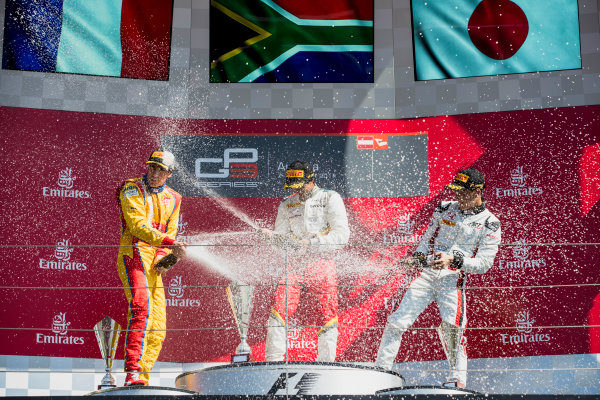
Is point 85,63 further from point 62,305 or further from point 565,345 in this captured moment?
point 565,345

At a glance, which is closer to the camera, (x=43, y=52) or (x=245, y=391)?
(x=245, y=391)

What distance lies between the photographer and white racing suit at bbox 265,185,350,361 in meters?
4.04

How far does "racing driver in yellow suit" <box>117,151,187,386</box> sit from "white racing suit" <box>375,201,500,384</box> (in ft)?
3.70

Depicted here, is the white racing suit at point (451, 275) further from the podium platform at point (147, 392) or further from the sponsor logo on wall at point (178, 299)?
the podium platform at point (147, 392)

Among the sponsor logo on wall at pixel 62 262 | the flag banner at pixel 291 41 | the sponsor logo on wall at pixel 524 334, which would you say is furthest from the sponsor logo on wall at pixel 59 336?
the sponsor logo on wall at pixel 524 334

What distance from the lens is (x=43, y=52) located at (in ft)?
15.4

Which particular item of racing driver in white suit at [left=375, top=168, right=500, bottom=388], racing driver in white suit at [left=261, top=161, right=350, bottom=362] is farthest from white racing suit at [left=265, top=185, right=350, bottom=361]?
racing driver in white suit at [left=375, top=168, right=500, bottom=388]

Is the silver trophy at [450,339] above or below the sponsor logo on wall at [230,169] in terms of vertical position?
below

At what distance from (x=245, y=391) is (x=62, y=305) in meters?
2.17

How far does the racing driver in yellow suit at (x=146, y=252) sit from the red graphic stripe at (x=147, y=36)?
1.15 meters

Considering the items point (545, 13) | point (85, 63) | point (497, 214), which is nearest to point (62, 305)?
point (85, 63)

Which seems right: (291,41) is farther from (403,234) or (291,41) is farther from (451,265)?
(451,265)

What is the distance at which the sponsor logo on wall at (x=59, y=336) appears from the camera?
446cm

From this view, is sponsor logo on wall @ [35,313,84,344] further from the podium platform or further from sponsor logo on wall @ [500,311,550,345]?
sponsor logo on wall @ [500,311,550,345]
